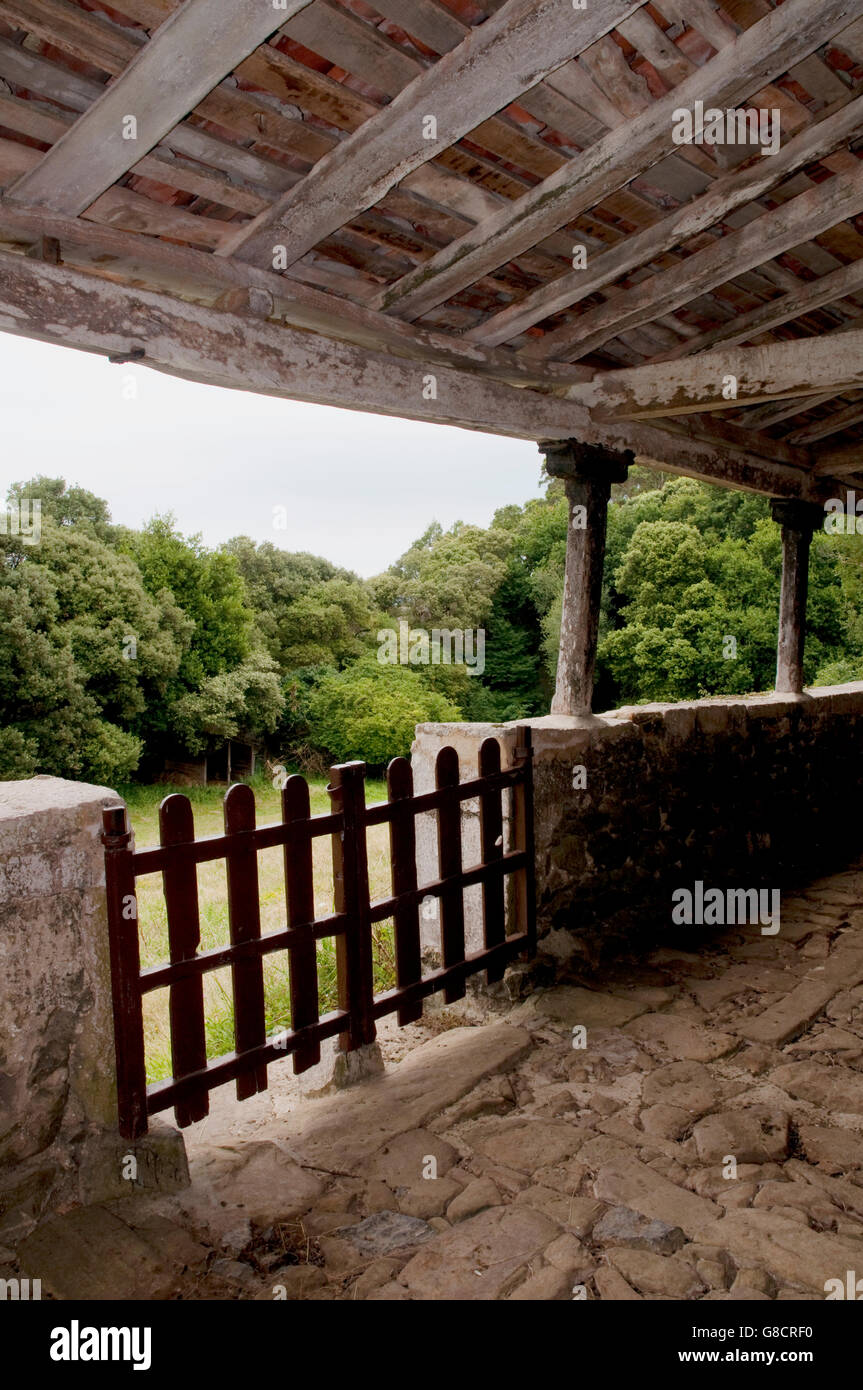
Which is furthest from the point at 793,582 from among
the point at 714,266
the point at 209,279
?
the point at 209,279

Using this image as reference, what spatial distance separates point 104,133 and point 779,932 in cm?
449

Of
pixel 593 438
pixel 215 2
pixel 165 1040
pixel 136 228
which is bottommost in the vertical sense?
pixel 165 1040

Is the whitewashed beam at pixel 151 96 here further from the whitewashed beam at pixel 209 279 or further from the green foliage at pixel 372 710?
the green foliage at pixel 372 710

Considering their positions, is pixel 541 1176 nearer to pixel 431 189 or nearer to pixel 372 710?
pixel 431 189

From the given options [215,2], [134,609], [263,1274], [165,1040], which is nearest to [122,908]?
[263,1274]

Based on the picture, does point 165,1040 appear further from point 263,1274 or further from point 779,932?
point 779,932

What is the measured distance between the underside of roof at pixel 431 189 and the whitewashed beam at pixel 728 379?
13 millimetres

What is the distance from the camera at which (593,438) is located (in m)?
4.38

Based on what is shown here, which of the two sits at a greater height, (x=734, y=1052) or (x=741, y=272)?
(x=741, y=272)

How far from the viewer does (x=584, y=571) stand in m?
4.50

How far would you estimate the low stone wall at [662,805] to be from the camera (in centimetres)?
396

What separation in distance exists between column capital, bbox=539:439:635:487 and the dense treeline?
476 inches

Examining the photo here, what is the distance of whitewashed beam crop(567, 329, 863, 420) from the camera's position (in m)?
3.71

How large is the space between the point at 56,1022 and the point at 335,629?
2136cm
